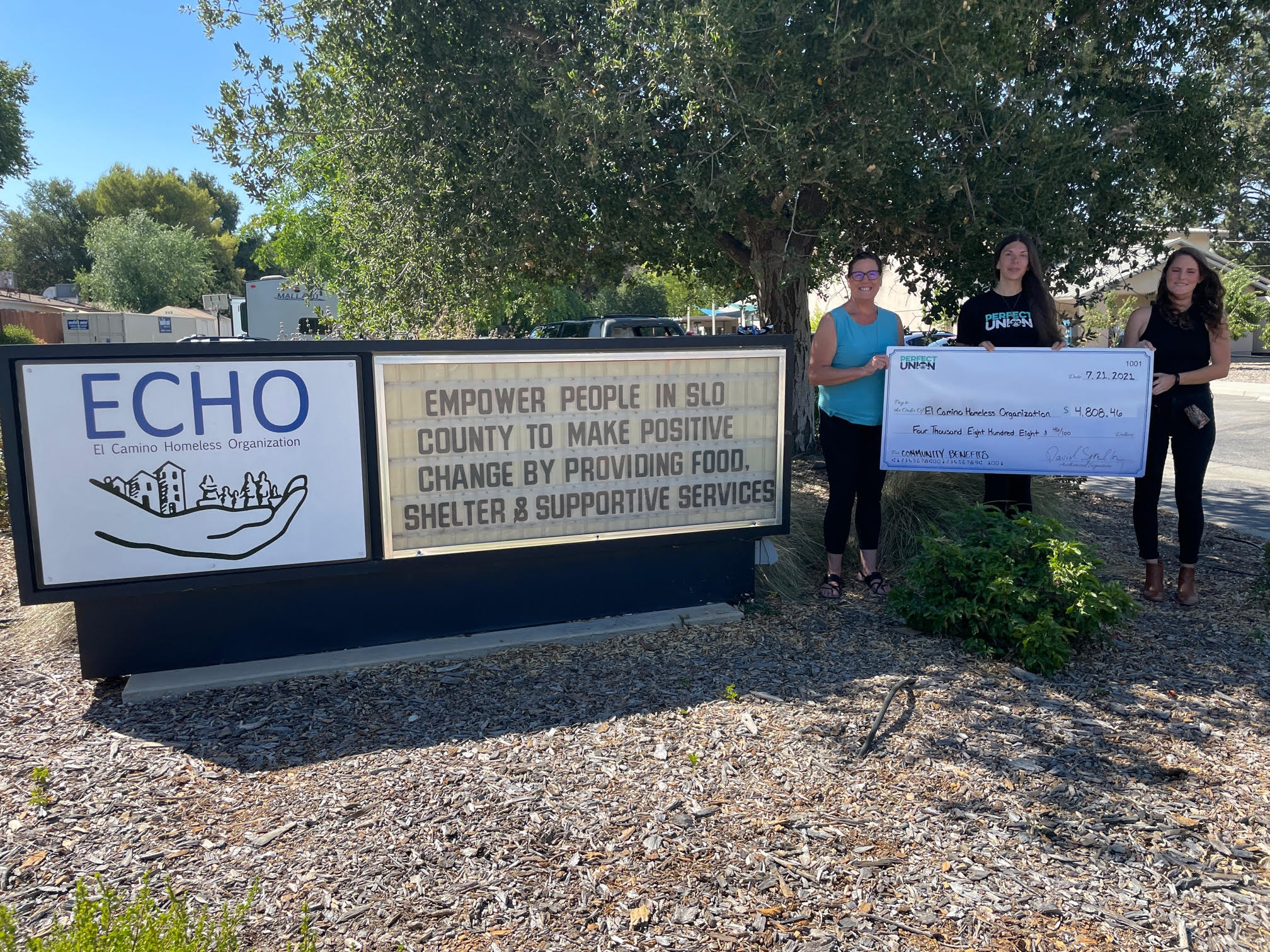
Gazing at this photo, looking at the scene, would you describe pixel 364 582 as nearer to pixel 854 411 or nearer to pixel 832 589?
pixel 832 589

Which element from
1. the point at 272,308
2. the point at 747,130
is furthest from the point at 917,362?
the point at 272,308

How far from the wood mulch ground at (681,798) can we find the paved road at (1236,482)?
3.14 meters

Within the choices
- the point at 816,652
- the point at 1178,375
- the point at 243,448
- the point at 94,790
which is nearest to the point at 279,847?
the point at 94,790

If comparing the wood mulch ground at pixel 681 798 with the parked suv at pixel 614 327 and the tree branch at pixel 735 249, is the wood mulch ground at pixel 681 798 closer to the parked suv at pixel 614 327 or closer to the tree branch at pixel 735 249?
the tree branch at pixel 735 249

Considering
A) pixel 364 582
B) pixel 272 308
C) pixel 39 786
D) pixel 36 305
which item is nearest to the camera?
pixel 39 786

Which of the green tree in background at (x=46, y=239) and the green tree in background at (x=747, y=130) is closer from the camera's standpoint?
the green tree in background at (x=747, y=130)

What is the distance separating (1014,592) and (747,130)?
11.4ft

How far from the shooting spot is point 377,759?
366 cm

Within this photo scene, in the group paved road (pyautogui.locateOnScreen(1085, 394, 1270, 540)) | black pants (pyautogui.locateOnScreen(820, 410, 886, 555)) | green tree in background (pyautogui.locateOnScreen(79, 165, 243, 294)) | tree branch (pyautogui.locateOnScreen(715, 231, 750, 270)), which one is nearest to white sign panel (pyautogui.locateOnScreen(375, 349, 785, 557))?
black pants (pyautogui.locateOnScreen(820, 410, 886, 555))

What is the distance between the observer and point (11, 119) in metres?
29.8

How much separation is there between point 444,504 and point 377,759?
4.90ft

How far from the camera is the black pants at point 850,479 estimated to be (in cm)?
556

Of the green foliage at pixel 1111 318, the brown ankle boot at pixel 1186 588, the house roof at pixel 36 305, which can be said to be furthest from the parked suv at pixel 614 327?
the house roof at pixel 36 305

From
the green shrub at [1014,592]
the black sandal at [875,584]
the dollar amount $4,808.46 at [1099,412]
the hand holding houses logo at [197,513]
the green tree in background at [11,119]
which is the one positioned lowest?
the black sandal at [875,584]
